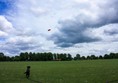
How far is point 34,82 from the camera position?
1049 inches

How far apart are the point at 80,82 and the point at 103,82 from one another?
107 inches

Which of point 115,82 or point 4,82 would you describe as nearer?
point 115,82

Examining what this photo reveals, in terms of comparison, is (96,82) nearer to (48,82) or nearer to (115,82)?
(115,82)

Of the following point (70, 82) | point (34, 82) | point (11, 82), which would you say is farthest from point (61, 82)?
point (11, 82)

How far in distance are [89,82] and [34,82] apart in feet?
21.1

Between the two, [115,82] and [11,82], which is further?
[11,82]

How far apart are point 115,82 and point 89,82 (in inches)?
116

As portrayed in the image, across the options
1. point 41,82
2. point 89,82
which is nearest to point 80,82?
point 89,82

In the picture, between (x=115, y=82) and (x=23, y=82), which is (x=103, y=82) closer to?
(x=115, y=82)

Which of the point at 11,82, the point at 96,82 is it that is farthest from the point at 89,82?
the point at 11,82

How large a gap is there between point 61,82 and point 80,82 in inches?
88.2

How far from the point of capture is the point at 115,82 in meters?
25.2

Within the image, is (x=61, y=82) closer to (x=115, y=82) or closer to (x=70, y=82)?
(x=70, y=82)

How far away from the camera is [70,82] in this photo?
1036 inches
